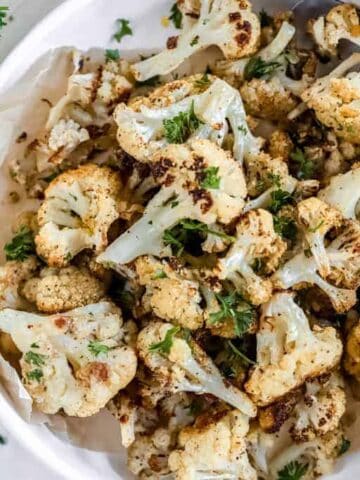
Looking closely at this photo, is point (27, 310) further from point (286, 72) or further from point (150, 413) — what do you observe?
point (286, 72)

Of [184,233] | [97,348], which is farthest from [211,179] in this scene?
[97,348]

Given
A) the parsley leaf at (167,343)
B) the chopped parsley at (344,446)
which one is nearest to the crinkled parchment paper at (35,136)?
the chopped parsley at (344,446)

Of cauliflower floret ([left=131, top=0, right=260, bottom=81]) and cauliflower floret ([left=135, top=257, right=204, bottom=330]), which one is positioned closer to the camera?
cauliflower floret ([left=135, top=257, right=204, bottom=330])

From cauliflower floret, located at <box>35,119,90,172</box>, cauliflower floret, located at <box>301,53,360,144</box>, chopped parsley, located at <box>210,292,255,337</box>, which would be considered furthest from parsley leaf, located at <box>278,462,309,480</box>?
cauliflower floret, located at <box>35,119,90,172</box>

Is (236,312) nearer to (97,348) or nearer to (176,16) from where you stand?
(97,348)

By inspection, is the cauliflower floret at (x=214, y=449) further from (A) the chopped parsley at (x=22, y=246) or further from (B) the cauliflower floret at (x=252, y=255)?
(A) the chopped parsley at (x=22, y=246)

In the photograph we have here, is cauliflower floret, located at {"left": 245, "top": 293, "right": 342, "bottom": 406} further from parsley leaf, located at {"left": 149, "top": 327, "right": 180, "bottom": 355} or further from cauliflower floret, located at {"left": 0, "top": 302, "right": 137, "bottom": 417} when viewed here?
cauliflower floret, located at {"left": 0, "top": 302, "right": 137, "bottom": 417}

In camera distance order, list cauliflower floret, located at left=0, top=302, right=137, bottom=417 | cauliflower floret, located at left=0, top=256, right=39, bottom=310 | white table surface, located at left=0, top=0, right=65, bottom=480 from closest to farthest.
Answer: cauliflower floret, located at left=0, top=302, right=137, bottom=417
cauliflower floret, located at left=0, top=256, right=39, bottom=310
white table surface, located at left=0, top=0, right=65, bottom=480
